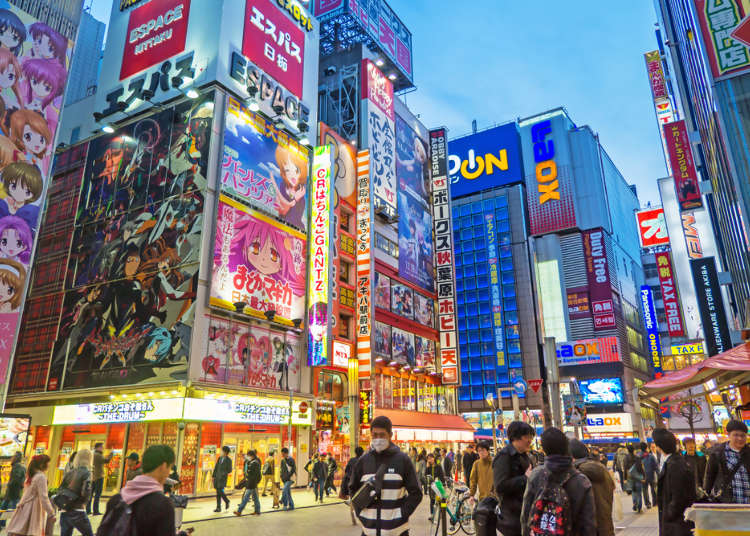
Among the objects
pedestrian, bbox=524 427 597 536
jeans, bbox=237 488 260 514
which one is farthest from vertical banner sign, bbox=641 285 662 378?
pedestrian, bbox=524 427 597 536

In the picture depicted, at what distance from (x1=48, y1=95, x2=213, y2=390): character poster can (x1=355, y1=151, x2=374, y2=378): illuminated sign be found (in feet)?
38.2

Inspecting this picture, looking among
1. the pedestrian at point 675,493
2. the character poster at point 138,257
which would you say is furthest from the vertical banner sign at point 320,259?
the pedestrian at point 675,493

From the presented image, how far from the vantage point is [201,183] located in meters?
25.4

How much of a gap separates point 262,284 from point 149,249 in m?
5.42

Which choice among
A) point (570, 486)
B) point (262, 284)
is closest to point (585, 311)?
point (262, 284)

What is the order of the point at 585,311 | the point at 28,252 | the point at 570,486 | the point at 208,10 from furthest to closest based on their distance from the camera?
1. the point at 585,311
2. the point at 208,10
3. the point at 28,252
4. the point at 570,486

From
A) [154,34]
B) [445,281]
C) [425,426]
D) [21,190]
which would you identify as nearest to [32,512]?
[21,190]

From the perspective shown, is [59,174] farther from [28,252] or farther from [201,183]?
[201,183]

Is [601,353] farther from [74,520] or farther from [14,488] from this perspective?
[74,520]

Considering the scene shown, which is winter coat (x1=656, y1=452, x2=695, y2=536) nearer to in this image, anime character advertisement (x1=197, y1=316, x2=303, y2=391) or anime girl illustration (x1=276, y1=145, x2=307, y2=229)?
anime character advertisement (x1=197, y1=316, x2=303, y2=391)

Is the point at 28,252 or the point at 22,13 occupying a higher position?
the point at 22,13

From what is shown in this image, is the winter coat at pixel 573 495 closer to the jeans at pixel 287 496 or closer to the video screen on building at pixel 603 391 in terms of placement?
the jeans at pixel 287 496

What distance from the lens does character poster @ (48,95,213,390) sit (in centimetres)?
2419

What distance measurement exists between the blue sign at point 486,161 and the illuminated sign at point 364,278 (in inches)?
1774
